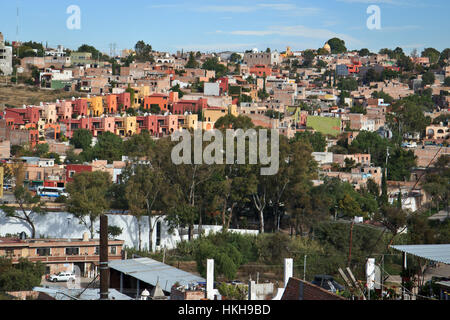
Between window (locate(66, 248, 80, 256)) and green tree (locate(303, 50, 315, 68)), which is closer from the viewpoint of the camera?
window (locate(66, 248, 80, 256))

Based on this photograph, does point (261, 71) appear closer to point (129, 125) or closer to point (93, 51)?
point (93, 51)

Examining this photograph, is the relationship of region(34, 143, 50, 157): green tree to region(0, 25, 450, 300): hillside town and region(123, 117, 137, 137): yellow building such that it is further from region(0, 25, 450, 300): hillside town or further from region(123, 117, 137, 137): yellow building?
region(123, 117, 137, 137): yellow building

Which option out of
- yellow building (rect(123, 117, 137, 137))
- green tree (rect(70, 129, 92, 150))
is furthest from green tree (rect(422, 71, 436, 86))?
green tree (rect(70, 129, 92, 150))

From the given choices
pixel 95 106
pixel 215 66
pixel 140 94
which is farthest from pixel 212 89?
pixel 215 66

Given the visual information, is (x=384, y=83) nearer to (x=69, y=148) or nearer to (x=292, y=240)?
(x=69, y=148)

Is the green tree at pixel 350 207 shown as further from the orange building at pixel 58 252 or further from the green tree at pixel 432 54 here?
the green tree at pixel 432 54
